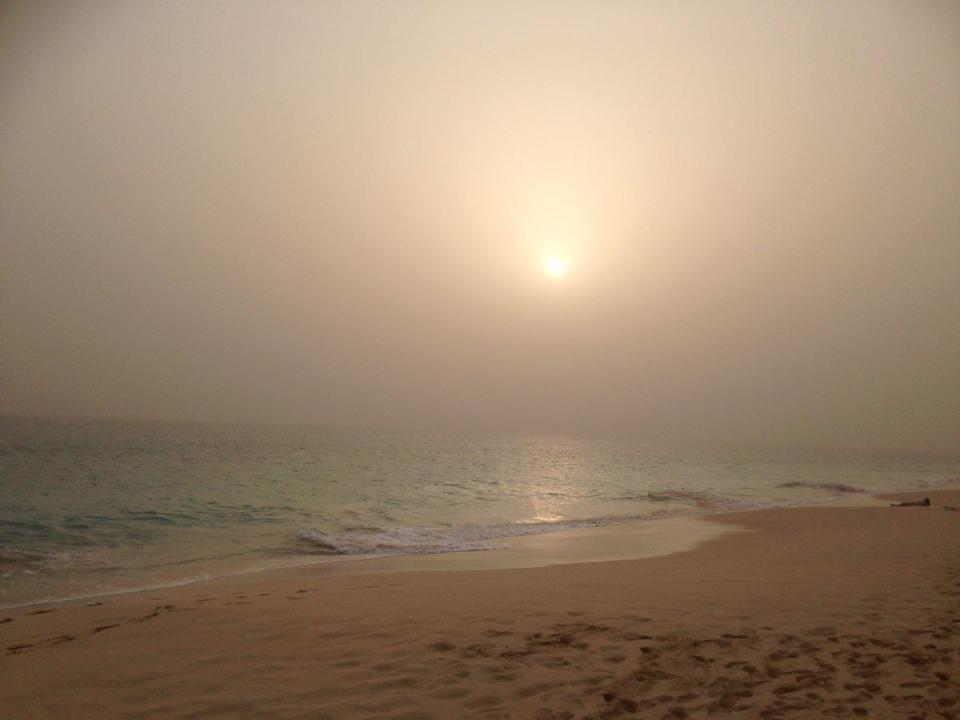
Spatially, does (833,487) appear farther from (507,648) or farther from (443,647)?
(443,647)

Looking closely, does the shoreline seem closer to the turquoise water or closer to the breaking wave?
the turquoise water

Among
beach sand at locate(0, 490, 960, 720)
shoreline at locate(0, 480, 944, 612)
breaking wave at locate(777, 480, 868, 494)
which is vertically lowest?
breaking wave at locate(777, 480, 868, 494)

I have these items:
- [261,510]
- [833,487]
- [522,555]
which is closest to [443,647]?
[522,555]

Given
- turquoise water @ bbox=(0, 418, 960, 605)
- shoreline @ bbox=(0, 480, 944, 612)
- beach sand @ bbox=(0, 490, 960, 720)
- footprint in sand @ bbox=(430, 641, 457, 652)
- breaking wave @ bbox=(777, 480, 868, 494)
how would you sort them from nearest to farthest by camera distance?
beach sand @ bbox=(0, 490, 960, 720)
footprint in sand @ bbox=(430, 641, 457, 652)
shoreline @ bbox=(0, 480, 944, 612)
turquoise water @ bbox=(0, 418, 960, 605)
breaking wave @ bbox=(777, 480, 868, 494)

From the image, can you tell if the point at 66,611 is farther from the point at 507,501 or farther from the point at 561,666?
the point at 507,501

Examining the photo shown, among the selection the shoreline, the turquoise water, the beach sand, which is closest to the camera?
the beach sand

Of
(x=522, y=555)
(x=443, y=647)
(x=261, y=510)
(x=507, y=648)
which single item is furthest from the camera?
(x=261, y=510)

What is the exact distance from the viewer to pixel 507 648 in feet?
22.3

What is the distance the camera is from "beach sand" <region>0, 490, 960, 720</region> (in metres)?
5.46

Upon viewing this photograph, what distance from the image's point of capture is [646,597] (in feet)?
30.7

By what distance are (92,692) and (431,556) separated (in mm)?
10191

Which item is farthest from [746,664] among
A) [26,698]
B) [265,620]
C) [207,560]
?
[207,560]

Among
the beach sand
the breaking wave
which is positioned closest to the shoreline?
the beach sand

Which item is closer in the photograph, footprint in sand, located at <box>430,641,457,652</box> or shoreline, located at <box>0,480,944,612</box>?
footprint in sand, located at <box>430,641,457,652</box>
